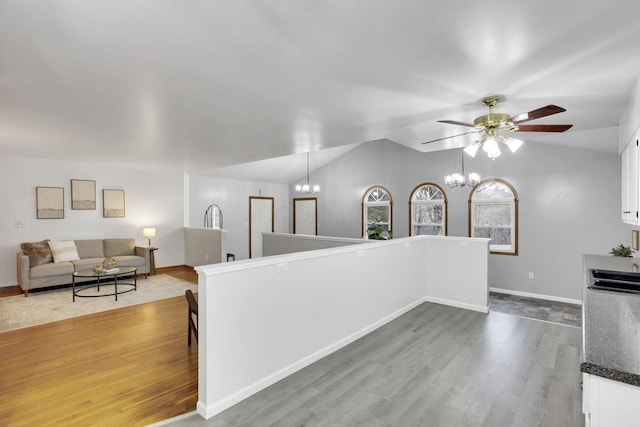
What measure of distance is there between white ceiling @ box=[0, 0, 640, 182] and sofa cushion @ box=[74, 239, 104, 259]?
284 cm

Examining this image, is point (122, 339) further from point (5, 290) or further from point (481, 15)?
point (481, 15)

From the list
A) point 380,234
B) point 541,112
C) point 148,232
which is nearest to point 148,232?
point 148,232

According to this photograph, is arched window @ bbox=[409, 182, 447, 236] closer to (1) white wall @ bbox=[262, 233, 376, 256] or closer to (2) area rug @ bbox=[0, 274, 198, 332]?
(1) white wall @ bbox=[262, 233, 376, 256]

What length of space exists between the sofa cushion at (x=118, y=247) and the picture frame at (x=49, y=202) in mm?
958

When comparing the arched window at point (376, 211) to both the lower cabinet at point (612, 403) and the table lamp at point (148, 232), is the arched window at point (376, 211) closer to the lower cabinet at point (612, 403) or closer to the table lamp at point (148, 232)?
the table lamp at point (148, 232)

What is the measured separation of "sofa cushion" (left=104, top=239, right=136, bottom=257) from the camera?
6.49 meters

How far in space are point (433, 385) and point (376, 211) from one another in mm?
5714

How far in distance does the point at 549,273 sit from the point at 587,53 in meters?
4.73

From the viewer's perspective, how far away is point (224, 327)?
7.57ft

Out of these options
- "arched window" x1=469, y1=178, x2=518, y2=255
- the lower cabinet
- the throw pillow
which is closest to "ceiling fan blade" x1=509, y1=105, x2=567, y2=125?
the lower cabinet

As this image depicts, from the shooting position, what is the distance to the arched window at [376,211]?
7.82 meters

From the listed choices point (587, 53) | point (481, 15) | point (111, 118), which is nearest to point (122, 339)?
point (111, 118)

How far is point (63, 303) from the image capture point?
15.9 feet

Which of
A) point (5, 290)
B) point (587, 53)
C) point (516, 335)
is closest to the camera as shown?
point (587, 53)
